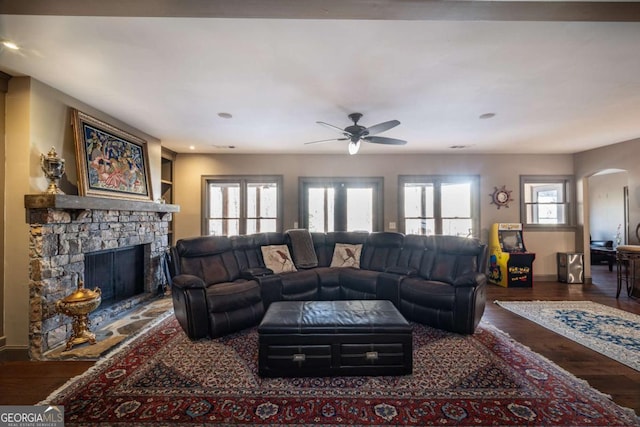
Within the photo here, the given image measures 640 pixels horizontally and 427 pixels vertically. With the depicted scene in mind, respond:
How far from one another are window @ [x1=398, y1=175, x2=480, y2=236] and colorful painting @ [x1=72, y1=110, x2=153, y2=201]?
16.2 feet

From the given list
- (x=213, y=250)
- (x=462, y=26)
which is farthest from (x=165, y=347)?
(x=462, y=26)

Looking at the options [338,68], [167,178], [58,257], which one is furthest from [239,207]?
[338,68]

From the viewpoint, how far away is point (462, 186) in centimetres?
589

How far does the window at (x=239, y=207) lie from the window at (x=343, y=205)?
2.58 feet

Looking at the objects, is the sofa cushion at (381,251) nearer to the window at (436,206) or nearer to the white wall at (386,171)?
the white wall at (386,171)

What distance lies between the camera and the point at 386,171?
19.3 ft

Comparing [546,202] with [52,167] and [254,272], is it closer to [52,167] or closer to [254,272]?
[254,272]

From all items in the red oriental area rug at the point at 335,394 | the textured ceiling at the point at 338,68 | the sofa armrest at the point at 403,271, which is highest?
the textured ceiling at the point at 338,68

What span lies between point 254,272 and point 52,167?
241 centimetres

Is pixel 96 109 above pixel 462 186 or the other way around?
above

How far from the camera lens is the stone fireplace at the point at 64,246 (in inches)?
102

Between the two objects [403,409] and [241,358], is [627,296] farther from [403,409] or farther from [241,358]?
[241,358]

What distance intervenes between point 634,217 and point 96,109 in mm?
8659

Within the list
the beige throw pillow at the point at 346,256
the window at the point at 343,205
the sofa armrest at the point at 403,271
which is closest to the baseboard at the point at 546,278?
the window at the point at 343,205
